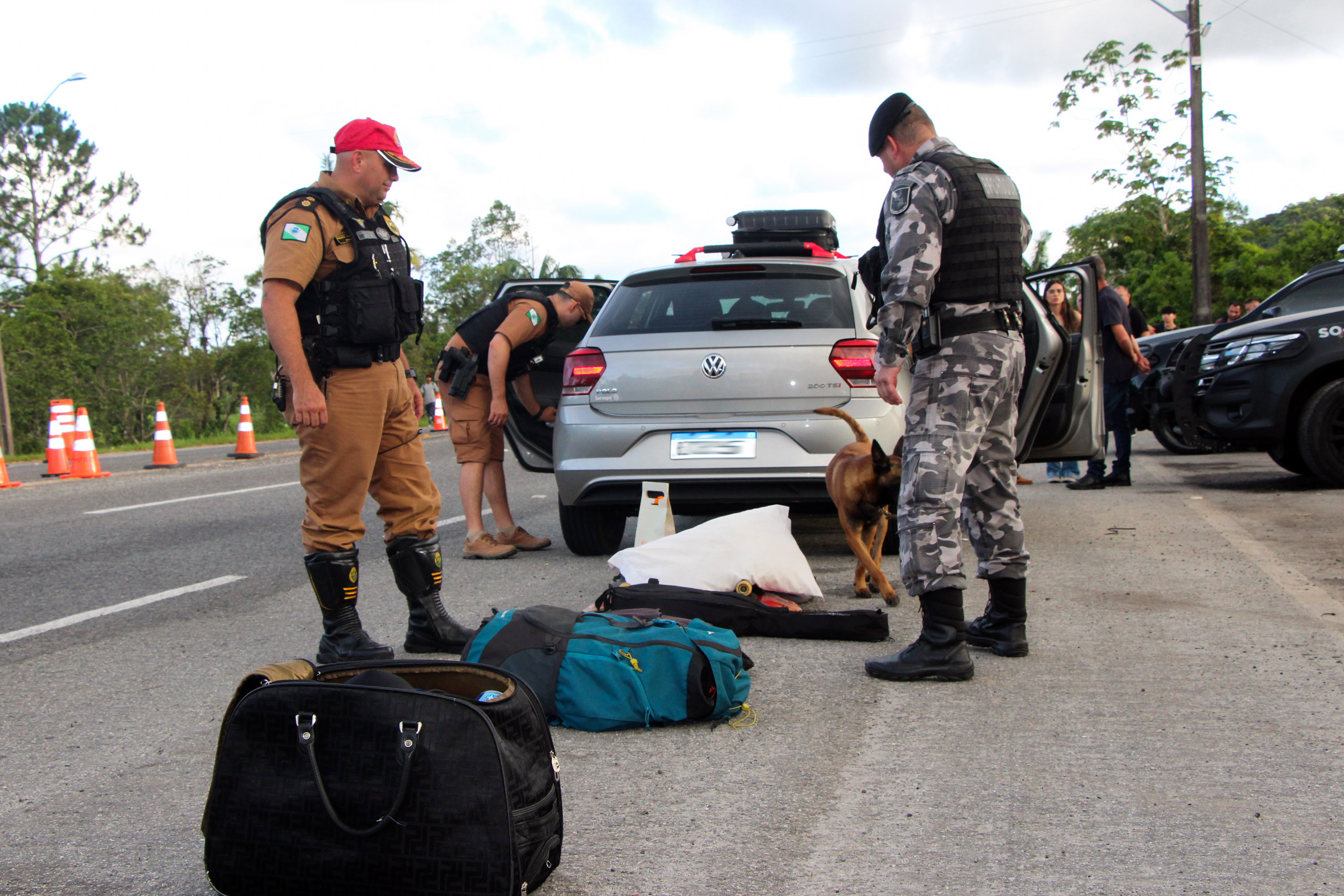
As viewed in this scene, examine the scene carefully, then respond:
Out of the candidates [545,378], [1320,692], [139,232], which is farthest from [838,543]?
[139,232]

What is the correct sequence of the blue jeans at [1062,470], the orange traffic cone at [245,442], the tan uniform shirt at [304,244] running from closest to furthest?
the tan uniform shirt at [304,244]
the blue jeans at [1062,470]
the orange traffic cone at [245,442]

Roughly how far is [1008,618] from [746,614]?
1.02m

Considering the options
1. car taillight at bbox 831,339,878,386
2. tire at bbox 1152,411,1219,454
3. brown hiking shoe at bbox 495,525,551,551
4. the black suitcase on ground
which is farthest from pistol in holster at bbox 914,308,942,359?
tire at bbox 1152,411,1219,454

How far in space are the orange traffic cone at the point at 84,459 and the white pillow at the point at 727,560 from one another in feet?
33.6

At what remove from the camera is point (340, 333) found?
12.5 ft

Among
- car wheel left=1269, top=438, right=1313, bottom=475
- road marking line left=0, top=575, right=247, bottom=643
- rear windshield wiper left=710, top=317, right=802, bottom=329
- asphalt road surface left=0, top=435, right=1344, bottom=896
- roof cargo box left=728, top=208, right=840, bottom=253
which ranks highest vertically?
roof cargo box left=728, top=208, right=840, bottom=253

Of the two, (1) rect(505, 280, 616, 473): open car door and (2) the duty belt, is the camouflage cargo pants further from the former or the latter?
(1) rect(505, 280, 616, 473): open car door

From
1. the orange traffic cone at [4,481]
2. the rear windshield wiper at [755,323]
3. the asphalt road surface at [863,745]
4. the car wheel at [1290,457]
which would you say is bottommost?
the asphalt road surface at [863,745]

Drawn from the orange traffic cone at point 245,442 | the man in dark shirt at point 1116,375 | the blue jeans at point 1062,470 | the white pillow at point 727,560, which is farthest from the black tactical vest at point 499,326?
the orange traffic cone at point 245,442

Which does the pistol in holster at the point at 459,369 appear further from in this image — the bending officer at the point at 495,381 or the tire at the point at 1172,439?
the tire at the point at 1172,439

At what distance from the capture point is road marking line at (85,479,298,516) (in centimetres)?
925

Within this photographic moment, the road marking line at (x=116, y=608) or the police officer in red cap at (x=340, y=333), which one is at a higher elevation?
the police officer in red cap at (x=340, y=333)

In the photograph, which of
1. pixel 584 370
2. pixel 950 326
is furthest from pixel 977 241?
pixel 584 370

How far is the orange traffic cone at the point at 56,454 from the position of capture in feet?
42.4
